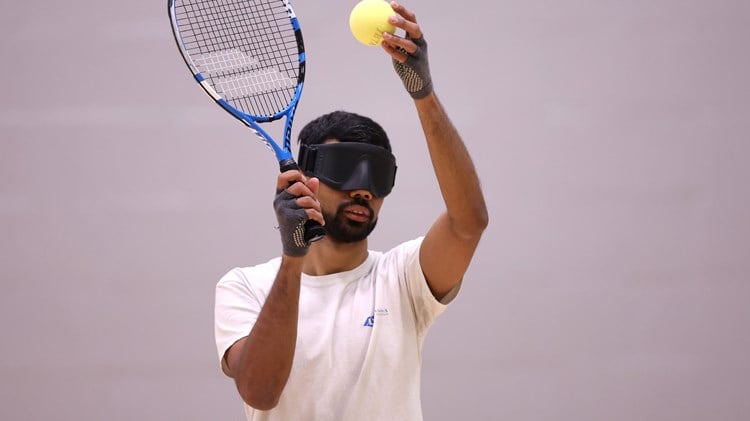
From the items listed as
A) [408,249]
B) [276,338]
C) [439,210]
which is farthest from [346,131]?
[439,210]

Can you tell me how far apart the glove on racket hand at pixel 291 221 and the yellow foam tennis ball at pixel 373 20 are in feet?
1.19

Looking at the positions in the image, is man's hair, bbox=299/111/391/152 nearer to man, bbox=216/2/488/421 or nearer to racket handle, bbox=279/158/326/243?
man, bbox=216/2/488/421

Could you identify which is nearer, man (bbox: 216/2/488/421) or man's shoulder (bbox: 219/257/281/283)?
man (bbox: 216/2/488/421)

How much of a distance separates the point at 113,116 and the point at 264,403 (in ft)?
6.62

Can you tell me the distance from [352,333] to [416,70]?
1.91 ft

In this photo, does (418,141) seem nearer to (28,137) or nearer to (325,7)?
(325,7)

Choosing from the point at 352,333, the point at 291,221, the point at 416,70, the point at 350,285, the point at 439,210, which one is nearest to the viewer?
the point at 291,221

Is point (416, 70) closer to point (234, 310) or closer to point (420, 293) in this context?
point (420, 293)

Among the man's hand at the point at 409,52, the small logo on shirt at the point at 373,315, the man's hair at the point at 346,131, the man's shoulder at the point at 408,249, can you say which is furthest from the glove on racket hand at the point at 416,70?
the small logo on shirt at the point at 373,315

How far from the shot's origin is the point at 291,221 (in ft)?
5.47

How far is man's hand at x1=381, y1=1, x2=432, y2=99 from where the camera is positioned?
1.73 meters

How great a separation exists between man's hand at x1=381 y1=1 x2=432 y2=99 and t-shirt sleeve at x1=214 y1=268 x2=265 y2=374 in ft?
1.97

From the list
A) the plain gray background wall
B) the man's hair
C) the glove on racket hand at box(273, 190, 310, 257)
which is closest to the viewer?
the glove on racket hand at box(273, 190, 310, 257)

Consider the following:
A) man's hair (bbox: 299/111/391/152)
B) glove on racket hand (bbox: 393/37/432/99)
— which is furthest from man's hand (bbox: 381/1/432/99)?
man's hair (bbox: 299/111/391/152)
